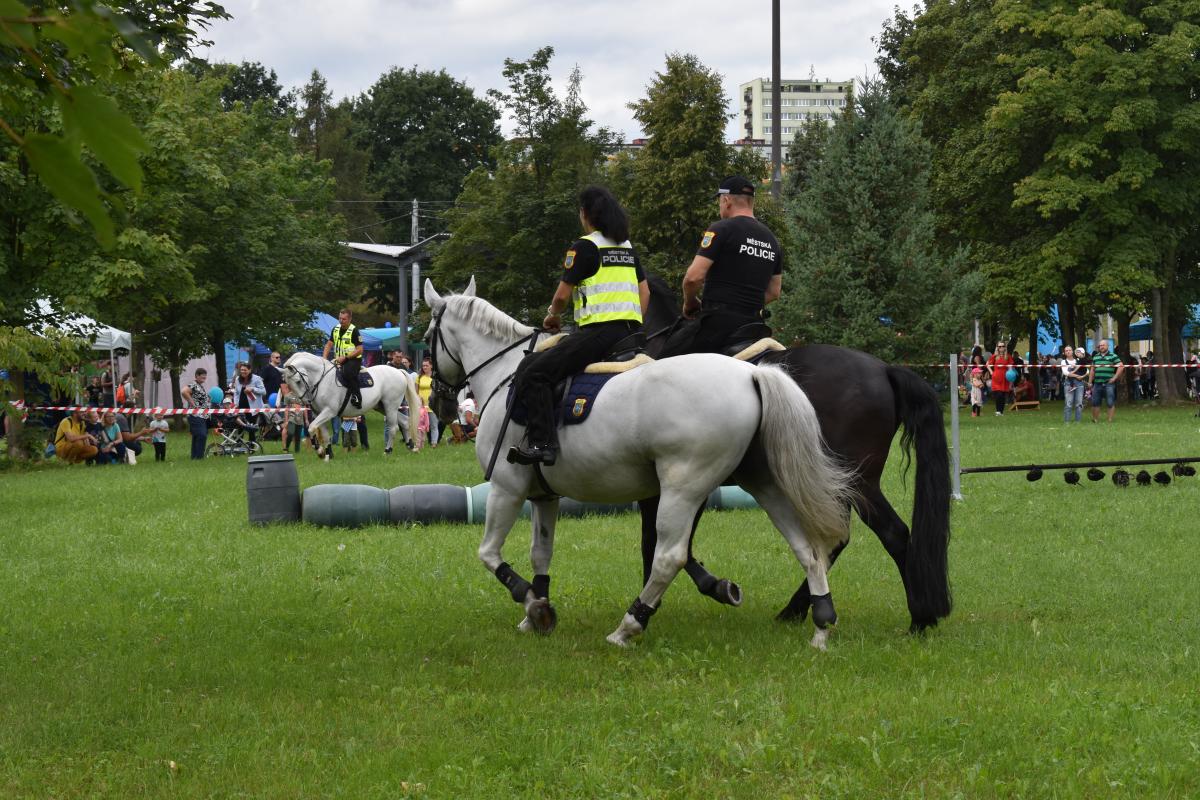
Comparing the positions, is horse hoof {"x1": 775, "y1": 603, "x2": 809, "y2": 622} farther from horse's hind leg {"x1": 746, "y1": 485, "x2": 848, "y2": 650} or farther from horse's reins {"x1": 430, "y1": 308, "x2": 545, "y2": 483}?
horse's reins {"x1": 430, "y1": 308, "x2": 545, "y2": 483}

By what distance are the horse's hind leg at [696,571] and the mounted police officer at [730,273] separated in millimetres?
1146

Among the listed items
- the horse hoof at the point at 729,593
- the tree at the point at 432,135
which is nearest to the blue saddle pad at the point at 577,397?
the horse hoof at the point at 729,593

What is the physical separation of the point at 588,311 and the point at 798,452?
1.64 metres

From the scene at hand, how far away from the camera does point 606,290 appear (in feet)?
26.3

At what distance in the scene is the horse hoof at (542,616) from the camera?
805cm

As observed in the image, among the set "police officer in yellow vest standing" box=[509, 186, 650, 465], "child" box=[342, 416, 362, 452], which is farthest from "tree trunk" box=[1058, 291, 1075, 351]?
"police officer in yellow vest standing" box=[509, 186, 650, 465]

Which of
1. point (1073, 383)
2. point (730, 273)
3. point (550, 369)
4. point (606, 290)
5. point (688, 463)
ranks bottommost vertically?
point (688, 463)

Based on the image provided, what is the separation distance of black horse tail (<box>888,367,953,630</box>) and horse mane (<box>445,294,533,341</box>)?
101 inches

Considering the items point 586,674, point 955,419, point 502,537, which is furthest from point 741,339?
point 955,419

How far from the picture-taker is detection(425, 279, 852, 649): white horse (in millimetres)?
7285

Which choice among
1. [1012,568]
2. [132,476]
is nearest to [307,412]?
[132,476]

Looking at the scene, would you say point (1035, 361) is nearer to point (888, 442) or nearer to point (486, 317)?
point (888, 442)

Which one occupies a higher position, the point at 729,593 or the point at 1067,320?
the point at 1067,320

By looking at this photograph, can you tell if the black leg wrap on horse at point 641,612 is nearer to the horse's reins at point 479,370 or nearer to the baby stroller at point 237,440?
the horse's reins at point 479,370
